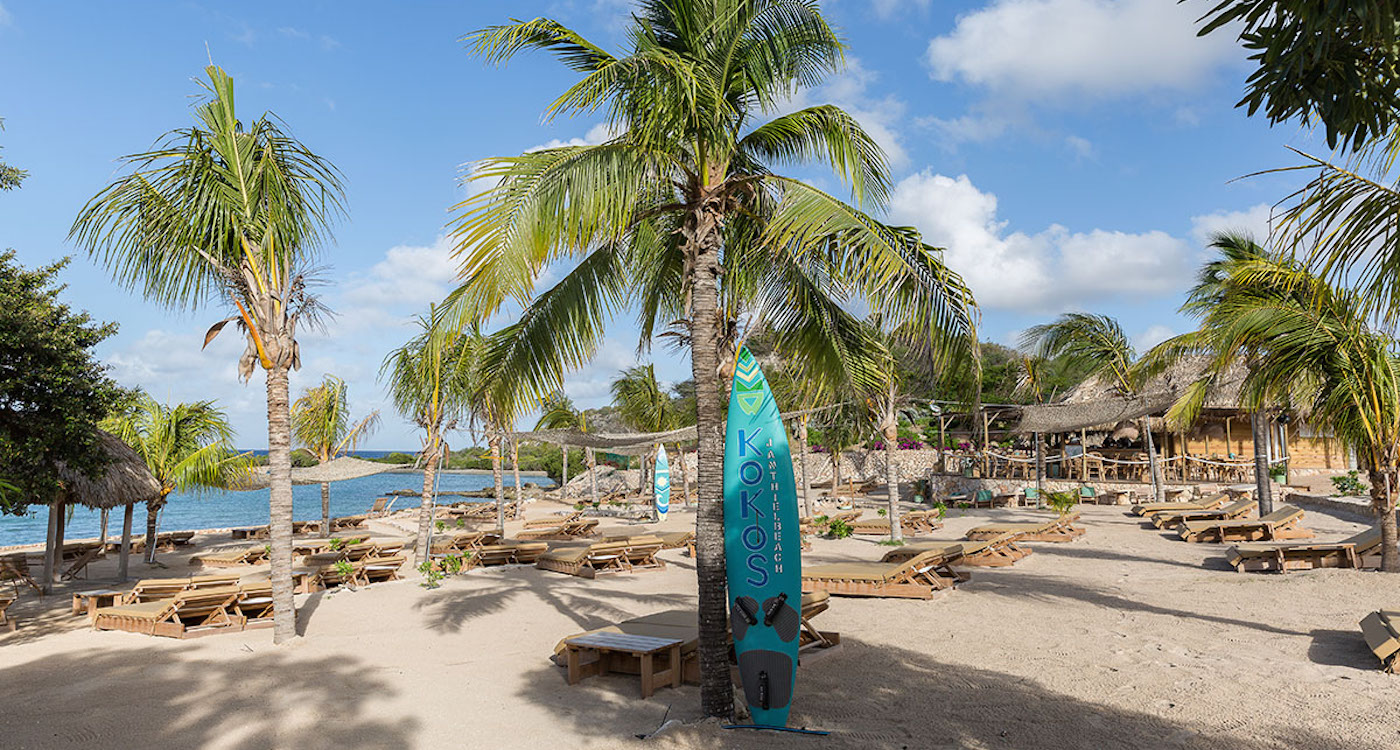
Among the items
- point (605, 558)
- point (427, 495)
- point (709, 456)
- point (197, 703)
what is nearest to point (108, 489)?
point (427, 495)

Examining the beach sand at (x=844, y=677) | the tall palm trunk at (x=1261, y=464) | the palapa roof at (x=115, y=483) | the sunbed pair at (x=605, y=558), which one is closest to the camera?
the beach sand at (x=844, y=677)

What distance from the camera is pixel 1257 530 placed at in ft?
45.2

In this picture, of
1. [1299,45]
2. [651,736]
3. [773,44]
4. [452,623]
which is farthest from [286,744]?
[1299,45]

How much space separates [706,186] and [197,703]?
17.7ft

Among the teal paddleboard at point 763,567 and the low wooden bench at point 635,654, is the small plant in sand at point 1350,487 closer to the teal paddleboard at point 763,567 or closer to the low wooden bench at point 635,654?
the low wooden bench at point 635,654

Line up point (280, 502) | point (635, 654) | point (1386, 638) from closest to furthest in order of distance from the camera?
point (1386, 638)
point (635, 654)
point (280, 502)

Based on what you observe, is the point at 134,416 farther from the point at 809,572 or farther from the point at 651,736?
the point at 651,736

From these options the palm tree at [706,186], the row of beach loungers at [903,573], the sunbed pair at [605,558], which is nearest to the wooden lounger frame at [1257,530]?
the row of beach loungers at [903,573]

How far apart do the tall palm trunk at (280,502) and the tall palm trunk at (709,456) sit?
489 cm

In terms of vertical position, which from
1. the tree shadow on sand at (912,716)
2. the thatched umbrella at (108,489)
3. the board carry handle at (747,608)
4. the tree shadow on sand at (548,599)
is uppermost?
the thatched umbrella at (108,489)

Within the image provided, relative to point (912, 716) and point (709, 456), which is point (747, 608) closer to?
point (709, 456)

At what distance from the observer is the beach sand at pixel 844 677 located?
507 centimetres

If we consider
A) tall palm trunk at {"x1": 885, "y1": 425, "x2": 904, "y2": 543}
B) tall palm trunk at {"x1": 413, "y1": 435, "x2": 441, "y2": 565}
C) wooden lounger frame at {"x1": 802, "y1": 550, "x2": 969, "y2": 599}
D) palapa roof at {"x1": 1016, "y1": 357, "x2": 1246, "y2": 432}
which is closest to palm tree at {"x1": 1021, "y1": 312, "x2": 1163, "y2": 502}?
palapa roof at {"x1": 1016, "y1": 357, "x2": 1246, "y2": 432}

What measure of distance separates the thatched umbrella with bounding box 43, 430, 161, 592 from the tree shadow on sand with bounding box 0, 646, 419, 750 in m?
5.32
